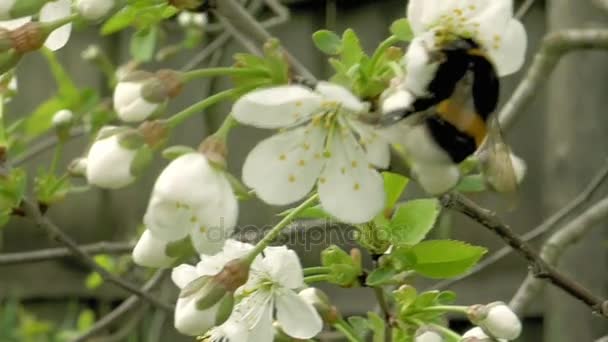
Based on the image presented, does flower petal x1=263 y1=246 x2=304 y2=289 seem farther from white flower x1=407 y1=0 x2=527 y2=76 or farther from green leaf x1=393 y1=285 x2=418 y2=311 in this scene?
white flower x1=407 y1=0 x2=527 y2=76

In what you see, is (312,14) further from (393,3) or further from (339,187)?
(339,187)

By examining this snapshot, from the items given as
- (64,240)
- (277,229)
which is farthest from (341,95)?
(64,240)

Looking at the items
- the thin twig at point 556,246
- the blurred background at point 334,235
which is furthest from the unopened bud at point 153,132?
the thin twig at point 556,246

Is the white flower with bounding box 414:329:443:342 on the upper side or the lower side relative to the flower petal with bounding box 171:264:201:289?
lower

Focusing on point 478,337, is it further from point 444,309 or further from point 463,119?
point 463,119

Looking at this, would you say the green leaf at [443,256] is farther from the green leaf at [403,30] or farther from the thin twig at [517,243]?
the green leaf at [403,30]

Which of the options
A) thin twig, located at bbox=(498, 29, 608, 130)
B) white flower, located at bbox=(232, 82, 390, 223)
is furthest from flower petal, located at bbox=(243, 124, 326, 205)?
thin twig, located at bbox=(498, 29, 608, 130)
